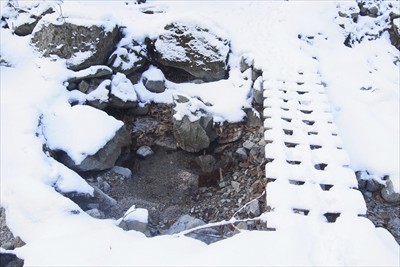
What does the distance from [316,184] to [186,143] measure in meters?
2.17

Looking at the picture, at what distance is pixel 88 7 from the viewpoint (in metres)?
6.01

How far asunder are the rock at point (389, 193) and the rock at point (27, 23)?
5.36 metres

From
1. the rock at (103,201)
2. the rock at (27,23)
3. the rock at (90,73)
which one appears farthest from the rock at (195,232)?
the rock at (27,23)

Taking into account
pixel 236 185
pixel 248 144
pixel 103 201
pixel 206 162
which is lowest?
pixel 206 162

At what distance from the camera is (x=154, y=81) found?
222 inches

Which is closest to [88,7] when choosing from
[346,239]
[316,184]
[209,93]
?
[209,93]

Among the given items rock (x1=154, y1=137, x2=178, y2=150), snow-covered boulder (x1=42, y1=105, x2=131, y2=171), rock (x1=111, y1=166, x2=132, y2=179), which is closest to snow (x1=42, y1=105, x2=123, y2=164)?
snow-covered boulder (x1=42, y1=105, x2=131, y2=171)

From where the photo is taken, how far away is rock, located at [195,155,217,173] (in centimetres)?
512

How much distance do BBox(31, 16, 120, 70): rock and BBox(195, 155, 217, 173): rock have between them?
7.03 feet

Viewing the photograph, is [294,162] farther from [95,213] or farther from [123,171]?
[123,171]

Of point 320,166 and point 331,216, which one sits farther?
point 320,166

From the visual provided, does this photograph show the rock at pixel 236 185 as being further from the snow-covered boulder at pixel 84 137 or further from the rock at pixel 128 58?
the rock at pixel 128 58

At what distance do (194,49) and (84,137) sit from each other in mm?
2246

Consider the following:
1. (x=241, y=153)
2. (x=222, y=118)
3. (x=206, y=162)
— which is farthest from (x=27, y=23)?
(x=241, y=153)
